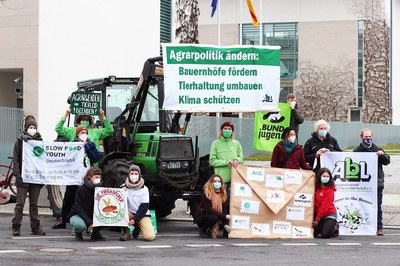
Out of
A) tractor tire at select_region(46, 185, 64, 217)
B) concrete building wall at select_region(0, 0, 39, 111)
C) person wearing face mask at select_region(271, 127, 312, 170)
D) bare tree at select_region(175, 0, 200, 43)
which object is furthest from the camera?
bare tree at select_region(175, 0, 200, 43)

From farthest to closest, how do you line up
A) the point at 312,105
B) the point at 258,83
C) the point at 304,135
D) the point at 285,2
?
1. the point at 285,2
2. the point at 312,105
3. the point at 304,135
4. the point at 258,83

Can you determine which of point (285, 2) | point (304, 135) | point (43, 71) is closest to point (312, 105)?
point (285, 2)

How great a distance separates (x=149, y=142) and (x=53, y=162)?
5.48 ft

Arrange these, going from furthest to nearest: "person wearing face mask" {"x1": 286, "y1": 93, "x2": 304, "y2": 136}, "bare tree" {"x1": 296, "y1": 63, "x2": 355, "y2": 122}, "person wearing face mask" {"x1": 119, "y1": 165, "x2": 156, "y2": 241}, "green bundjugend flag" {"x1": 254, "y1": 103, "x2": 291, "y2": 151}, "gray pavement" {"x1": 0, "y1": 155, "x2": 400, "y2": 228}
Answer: "bare tree" {"x1": 296, "y1": 63, "x2": 355, "y2": 122} < "gray pavement" {"x1": 0, "y1": 155, "x2": 400, "y2": 228} < "green bundjugend flag" {"x1": 254, "y1": 103, "x2": 291, "y2": 151} < "person wearing face mask" {"x1": 286, "y1": 93, "x2": 304, "y2": 136} < "person wearing face mask" {"x1": 119, "y1": 165, "x2": 156, "y2": 241}

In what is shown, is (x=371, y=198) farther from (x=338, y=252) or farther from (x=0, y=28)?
(x=0, y=28)

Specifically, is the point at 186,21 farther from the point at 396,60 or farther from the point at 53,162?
the point at 396,60

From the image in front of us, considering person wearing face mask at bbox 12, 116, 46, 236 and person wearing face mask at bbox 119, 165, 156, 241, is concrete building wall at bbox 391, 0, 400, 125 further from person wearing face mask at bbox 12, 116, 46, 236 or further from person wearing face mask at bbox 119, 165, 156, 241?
person wearing face mask at bbox 119, 165, 156, 241

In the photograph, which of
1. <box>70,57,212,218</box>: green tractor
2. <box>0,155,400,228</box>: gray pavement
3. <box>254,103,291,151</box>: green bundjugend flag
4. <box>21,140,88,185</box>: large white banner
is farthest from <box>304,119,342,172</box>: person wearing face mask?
<box>21,140,88,185</box>: large white banner

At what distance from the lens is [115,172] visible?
1541cm

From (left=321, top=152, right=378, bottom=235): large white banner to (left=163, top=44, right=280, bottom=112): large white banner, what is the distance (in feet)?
4.92

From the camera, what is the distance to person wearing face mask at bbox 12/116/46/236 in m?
14.8

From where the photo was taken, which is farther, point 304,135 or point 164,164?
point 304,135

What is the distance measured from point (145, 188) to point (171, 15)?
106 feet

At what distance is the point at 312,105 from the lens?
78625mm
